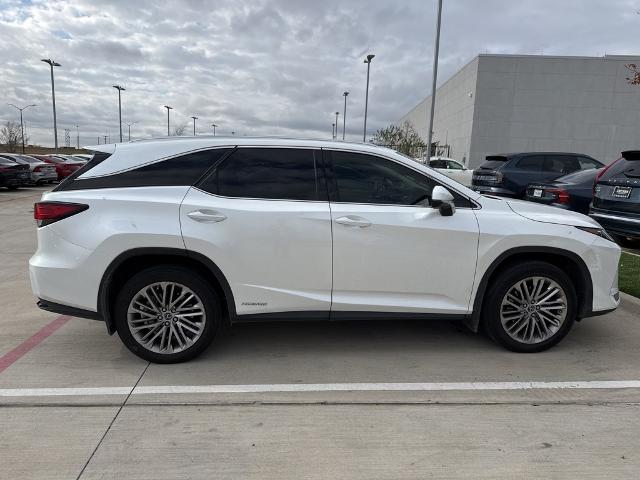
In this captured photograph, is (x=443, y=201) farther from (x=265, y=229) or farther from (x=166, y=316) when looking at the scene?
(x=166, y=316)

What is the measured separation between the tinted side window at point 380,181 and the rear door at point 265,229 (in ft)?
0.65

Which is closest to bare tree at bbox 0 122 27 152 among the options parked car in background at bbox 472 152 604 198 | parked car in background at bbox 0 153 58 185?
parked car in background at bbox 0 153 58 185

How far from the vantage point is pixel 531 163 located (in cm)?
1299

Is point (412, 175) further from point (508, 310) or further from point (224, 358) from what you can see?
point (224, 358)

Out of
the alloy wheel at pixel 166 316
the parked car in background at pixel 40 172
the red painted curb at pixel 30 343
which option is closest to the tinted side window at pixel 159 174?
the alloy wheel at pixel 166 316

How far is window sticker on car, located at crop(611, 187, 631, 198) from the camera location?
23.8 ft

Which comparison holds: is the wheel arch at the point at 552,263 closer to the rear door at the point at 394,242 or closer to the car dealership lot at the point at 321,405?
Answer: the rear door at the point at 394,242

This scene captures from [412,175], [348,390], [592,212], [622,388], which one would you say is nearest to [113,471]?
[348,390]

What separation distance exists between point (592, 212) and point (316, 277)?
6.12 metres

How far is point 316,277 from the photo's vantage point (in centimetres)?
385

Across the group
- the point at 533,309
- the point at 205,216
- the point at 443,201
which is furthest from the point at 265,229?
the point at 533,309

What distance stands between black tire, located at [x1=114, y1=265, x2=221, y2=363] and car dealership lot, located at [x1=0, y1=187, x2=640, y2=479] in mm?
117

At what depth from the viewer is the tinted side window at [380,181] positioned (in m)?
3.97

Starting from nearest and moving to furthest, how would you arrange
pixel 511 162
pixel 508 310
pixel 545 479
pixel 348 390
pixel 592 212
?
1. pixel 545 479
2. pixel 348 390
3. pixel 508 310
4. pixel 592 212
5. pixel 511 162
